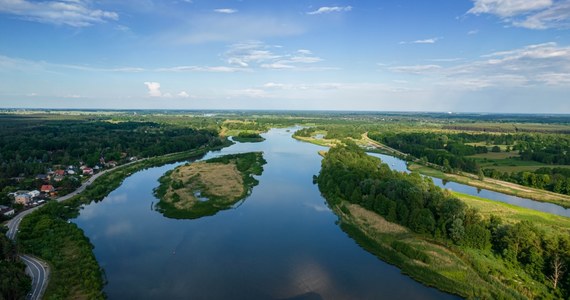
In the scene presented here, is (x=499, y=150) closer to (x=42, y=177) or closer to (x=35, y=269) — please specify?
(x=35, y=269)

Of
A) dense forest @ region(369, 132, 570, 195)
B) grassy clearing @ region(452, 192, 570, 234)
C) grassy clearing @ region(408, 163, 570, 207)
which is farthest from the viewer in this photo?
dense forest @ region(369, 132, 570, 195)

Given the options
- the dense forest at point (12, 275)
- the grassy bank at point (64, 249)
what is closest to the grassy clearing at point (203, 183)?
the grassy bank at point (64, 249)

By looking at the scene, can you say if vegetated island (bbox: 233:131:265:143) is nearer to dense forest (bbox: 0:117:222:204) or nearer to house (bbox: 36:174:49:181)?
dense forest (bbox: 0:117:222:204)

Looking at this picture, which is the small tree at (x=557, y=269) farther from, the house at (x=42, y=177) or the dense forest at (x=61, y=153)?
the house at (x=42, y=177)

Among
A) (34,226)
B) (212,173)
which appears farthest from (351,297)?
(212,173)

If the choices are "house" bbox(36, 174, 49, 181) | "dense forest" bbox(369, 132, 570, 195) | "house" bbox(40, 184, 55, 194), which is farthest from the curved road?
"dense forest" bbox(369, 132, 570, 195)

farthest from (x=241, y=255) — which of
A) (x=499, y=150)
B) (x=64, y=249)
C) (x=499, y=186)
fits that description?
(x=499, y=150)

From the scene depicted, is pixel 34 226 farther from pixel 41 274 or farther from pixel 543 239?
pixel 543 239
